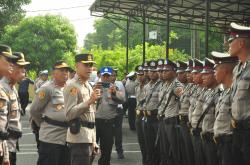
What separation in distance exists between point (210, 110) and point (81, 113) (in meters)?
1.88

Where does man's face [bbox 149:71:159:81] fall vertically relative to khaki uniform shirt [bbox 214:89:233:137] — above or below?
above

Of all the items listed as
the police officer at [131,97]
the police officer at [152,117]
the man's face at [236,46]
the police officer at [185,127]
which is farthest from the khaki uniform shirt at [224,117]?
the police officer at [131,97]

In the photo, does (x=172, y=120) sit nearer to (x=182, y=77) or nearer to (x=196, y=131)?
(x=182, y=77)

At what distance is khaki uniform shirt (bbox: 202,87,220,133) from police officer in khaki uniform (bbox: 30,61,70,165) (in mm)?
1955

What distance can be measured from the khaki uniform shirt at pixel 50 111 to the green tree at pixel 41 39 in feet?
155

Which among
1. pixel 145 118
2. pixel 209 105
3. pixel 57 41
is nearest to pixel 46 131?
pixel 209 105

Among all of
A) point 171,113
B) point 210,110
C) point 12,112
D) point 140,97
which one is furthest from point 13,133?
point 140,97

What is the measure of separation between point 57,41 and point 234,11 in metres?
40.7

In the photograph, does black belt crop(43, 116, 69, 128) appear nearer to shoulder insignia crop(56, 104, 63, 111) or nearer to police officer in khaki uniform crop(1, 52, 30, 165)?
shoulder insignia crop(56, 104, 63, 111)

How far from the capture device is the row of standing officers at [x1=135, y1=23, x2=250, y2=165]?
18.6ft

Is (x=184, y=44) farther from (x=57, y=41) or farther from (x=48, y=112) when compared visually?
(x=48, y=112)

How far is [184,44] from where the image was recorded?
212ft

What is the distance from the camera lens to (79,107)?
6812 millimetres

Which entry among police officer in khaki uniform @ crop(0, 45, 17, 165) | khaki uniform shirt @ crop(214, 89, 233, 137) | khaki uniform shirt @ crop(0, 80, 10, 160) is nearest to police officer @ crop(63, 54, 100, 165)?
police officer in khaki uniform @ crop(0, 45, 17, 165)
